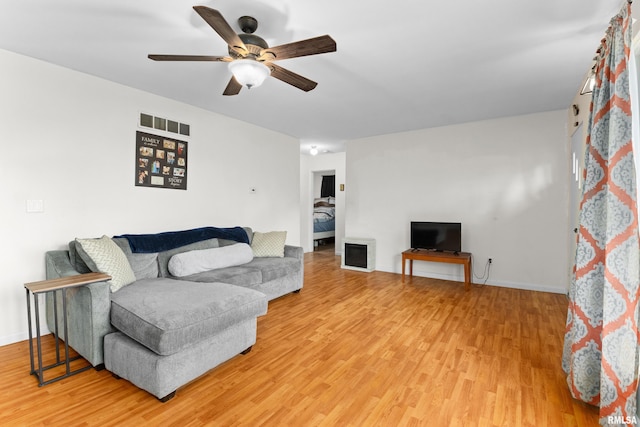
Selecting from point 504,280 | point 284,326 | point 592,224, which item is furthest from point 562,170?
point 284,326

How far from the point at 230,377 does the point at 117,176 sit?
2.49 meters

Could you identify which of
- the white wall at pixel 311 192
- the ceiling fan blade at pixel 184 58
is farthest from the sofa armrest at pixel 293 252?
the white wall at pixel 311 192

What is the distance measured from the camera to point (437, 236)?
4.86 m

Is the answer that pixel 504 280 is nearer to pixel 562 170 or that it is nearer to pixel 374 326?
pixel 562 170

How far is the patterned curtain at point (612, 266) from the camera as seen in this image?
5.25ft

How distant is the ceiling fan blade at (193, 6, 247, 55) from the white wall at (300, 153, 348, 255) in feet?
17.7

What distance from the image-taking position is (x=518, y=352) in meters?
2.54

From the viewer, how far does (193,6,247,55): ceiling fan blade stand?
5.14 ft

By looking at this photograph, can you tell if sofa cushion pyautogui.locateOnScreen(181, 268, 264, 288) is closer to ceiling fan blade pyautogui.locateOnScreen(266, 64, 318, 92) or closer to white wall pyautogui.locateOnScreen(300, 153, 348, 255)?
ceiling fan blade pyautogui.locateOnScreen(266, 64, 318, 92)

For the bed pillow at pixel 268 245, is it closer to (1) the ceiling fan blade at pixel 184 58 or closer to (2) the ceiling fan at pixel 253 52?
(2) the ceiling fan at pixel 253 52

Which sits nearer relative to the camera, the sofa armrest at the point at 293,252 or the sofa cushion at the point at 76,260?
the sofa cushion at the point at 76,260

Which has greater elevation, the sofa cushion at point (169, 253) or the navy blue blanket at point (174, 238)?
the navy blue blanket at point (174, 238)

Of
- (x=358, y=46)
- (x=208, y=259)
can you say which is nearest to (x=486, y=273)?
(x=358, y=46)

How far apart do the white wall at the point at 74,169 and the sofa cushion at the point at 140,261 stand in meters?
0.41
